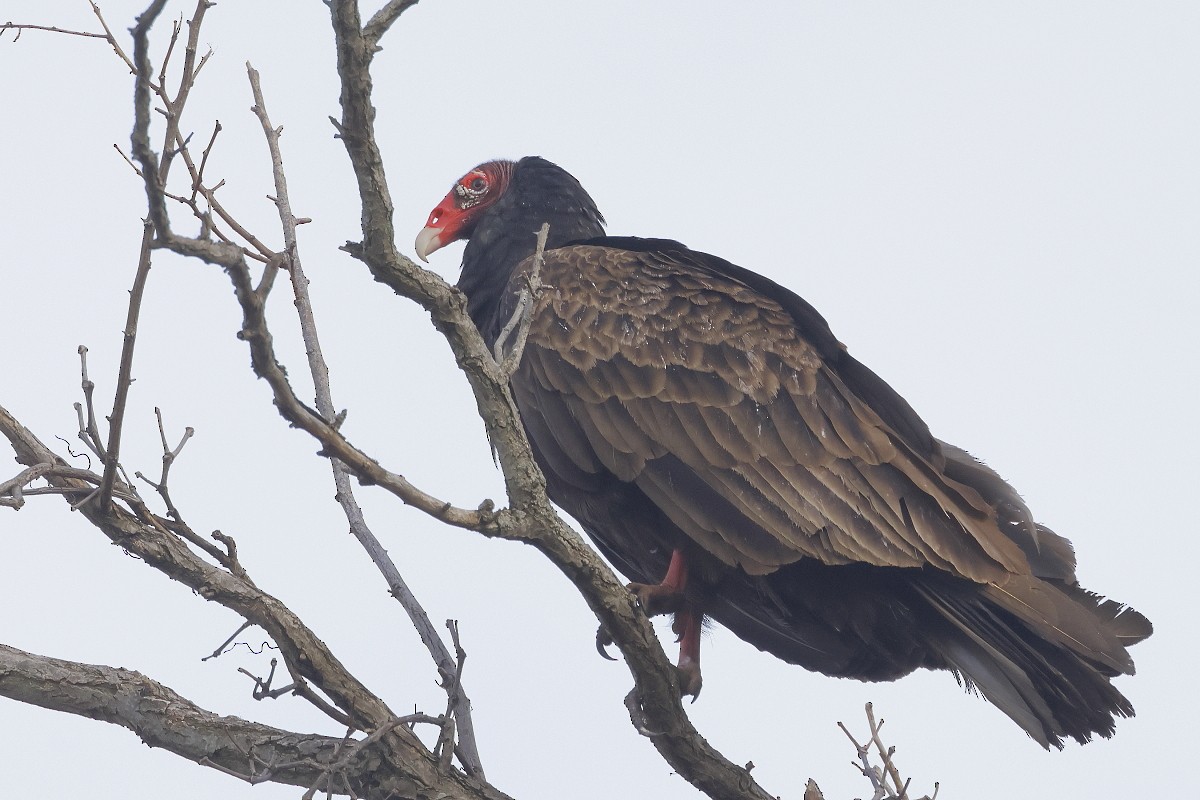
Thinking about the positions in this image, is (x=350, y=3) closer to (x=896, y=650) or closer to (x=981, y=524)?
(x=981, y=524)

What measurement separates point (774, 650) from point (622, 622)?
1551mm

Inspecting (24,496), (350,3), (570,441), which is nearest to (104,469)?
(24,496)

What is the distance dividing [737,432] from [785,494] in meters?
0.26

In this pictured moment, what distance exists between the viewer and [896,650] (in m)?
4.19

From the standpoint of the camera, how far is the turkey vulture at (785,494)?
149 inches

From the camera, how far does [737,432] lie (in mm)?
4000

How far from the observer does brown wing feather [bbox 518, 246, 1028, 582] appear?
12.6 feet

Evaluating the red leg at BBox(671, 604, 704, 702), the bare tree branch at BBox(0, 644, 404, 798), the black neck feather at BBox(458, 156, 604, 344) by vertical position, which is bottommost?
the bare tree branch at BBox(0, 644, 404, 798)

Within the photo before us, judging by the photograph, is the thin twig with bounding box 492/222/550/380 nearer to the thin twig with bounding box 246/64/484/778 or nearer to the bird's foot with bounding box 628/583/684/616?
the thin twig with bounding box 246/64/484/778

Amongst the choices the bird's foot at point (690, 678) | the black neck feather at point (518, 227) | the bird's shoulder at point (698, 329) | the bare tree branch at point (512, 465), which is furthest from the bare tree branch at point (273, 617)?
the black neck feather at point (518, 227)

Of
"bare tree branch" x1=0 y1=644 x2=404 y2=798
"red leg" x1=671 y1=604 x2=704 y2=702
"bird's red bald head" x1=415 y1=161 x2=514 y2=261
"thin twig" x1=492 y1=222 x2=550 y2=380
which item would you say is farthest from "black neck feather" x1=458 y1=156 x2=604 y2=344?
"bare tree branch" x1=0 y1=644 x2=404 y2=798

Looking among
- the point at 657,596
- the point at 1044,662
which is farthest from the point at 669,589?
the point at 1044,662

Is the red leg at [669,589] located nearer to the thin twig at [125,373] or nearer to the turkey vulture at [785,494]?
the turkey vulture at [785,494]

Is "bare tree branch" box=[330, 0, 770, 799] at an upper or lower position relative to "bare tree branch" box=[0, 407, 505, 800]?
upper
